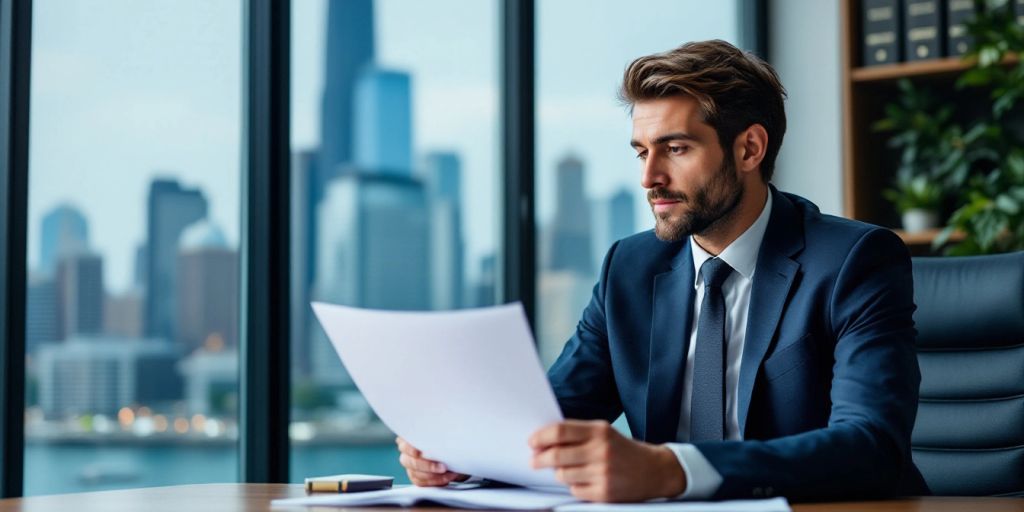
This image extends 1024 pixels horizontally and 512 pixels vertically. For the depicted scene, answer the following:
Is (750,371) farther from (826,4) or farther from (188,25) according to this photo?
(826,4)

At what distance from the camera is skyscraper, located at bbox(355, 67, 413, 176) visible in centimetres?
302

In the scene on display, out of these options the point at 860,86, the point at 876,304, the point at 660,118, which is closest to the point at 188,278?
the point at 660,118

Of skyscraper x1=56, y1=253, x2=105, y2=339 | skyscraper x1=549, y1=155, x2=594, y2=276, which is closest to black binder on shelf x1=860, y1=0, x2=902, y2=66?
skyscraper x1=549, y1=155, x2=594, y2=276

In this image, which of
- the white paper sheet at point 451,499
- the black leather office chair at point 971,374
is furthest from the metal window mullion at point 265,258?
the black leather office chair at point 971,374

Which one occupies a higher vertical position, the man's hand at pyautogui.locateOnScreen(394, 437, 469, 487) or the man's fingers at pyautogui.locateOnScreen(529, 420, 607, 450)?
the man's fingers at pyautogui.locateOnScreen(529, 420, 607, 450)

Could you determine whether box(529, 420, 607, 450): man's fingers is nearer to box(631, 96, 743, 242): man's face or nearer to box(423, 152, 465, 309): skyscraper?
box(631, 96, 743, 242): man's face

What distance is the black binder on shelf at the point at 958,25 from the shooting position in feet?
12.1

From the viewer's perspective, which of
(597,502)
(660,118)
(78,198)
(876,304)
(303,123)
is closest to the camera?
(597,502)

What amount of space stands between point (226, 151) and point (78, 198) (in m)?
0.40

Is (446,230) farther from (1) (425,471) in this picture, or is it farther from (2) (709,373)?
(1) (425,471)

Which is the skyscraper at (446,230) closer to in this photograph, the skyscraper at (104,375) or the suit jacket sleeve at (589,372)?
the skyscraper at (104,375)

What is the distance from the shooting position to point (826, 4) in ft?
13.9

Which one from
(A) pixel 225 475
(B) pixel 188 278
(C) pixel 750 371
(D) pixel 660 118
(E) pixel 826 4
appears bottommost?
(A) pixel 225 475

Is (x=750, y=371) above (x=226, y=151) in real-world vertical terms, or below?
below
